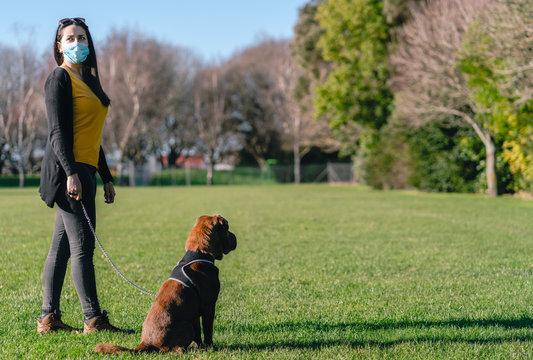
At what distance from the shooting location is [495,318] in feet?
13.8

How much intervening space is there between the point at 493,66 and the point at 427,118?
5.28 meters

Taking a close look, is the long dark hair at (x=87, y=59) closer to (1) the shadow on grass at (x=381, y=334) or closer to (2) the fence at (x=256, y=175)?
(1) the shadow on grass at (x=381, y=334)

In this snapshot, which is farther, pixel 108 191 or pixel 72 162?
pixel 108 191

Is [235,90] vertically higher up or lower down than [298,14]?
lower down

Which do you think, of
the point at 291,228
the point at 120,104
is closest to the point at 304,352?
the point at 291,228

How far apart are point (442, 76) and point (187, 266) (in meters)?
19.4

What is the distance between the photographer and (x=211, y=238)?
3.37 meters

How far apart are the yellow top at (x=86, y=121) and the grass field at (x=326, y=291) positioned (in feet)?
4.55

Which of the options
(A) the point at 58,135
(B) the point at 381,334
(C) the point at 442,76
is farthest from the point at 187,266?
(C) the point at 442,76

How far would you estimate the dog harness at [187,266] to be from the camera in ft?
10.5

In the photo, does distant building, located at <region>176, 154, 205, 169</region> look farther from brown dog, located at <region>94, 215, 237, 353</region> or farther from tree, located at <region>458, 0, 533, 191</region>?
brown dog, located at <region>94, 215, 237, 353</region>

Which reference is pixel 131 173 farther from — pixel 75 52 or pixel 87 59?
pixel 75 52

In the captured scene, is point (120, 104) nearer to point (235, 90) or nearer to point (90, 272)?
point (235, 90)

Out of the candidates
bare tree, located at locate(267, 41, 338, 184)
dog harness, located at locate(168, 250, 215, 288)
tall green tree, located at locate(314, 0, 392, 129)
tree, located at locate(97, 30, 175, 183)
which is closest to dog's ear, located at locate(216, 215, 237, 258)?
dog harness, located at locate(168, 250, 215, 288)
